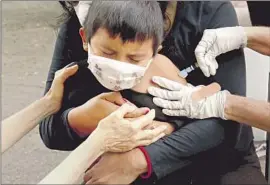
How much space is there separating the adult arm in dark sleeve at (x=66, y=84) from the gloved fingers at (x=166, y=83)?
6.8 inches

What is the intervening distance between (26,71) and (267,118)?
0.83m

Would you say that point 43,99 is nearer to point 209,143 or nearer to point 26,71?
point 209,143

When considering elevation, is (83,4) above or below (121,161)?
above

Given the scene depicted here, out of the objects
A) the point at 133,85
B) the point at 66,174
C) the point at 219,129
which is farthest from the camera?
the point at 219,129

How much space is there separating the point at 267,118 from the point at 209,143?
0.15m

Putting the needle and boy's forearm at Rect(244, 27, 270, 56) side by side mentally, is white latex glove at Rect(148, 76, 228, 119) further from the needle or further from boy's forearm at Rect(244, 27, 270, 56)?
boy's forearm at Rect(244, 27, 270, 56)

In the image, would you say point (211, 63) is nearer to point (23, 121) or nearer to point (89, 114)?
point (89, 114)

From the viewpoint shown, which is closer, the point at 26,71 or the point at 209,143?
the point at 209,143

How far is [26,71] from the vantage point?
1904 mm

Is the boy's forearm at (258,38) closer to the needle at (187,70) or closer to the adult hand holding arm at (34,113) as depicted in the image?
the needle at (187,70)

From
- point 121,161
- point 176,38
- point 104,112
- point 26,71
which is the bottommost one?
point 26,71

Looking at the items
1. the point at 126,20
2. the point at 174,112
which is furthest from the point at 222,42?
the point at 126,20

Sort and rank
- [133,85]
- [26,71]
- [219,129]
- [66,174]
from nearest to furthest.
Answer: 1. [66,174]
2. [133,85]
3. [219,129]
4. [26,71]

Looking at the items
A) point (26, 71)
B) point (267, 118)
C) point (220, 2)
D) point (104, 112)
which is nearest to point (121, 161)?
point (104, 112)
